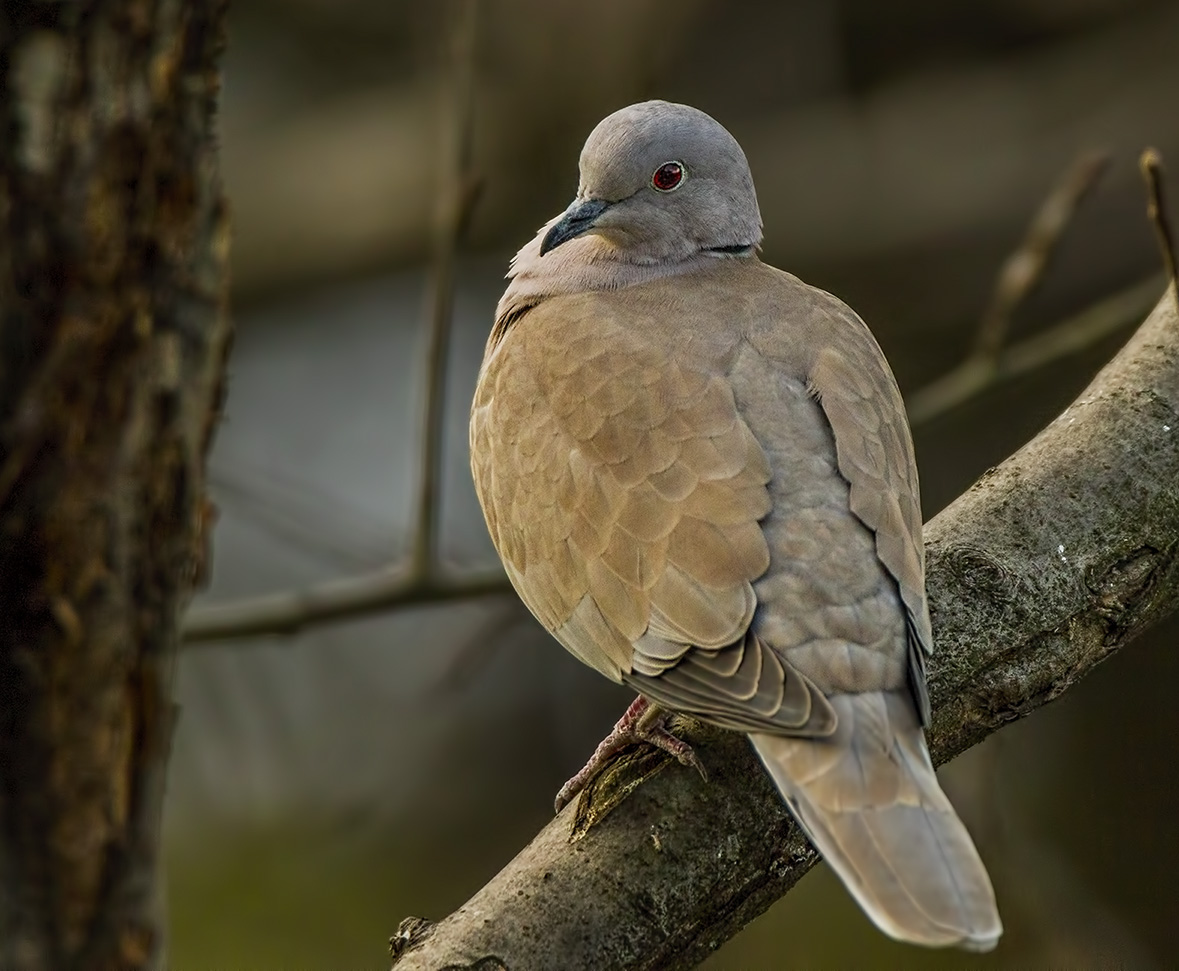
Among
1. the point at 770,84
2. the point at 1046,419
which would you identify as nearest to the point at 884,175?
the point at 770,84

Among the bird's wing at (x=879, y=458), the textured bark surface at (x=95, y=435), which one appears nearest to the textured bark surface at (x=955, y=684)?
the bird's wing at (x=879, y=458)

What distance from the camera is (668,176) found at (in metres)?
3.71

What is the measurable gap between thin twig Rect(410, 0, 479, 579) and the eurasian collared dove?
11 cm

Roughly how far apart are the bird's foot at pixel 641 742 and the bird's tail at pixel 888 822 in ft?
0.59

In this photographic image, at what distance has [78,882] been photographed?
1503 millimetres

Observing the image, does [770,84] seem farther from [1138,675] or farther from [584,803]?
[584,803]

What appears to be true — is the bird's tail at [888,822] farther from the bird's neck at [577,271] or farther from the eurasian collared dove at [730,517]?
the bird's neck at [577,271]

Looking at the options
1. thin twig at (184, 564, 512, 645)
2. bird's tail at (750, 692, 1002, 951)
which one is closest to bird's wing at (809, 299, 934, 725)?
bird's tail at (750, 692, 1002, 951)

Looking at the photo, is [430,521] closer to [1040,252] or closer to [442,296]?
[442,296]

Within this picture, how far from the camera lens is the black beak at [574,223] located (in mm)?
3525

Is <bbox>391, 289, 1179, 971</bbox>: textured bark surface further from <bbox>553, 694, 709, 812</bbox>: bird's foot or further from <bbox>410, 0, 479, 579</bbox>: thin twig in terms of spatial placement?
<bbox>410, 0, 479, 579</bbox>: thin twig

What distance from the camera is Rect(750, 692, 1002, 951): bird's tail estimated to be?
2145mm

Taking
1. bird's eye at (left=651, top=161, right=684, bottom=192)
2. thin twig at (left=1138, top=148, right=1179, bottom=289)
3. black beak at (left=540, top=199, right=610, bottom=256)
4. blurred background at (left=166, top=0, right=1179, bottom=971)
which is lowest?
blurred background at (left=166, top=0, right=1179, bottom=971)

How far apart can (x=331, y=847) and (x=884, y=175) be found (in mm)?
3389
